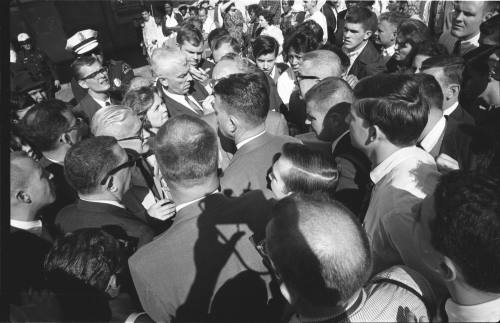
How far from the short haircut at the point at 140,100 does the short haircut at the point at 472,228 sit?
2670 mm

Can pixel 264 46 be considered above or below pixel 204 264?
above

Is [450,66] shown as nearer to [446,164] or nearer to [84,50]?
[446,164]

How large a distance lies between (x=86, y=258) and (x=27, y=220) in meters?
0.89

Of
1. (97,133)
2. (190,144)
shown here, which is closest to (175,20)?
(97,133)

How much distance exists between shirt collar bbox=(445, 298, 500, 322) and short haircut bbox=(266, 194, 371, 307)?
0.28m

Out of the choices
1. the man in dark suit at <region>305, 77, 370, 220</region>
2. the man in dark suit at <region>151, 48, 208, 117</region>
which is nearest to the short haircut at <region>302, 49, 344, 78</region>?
the man in dark suit at <region>305, 77, 370, 220</region>

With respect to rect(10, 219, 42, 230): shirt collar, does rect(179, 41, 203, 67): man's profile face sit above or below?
above

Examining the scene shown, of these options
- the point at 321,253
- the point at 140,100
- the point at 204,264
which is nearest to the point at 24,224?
the point at 204,264

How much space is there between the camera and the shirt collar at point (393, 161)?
173 centimetres

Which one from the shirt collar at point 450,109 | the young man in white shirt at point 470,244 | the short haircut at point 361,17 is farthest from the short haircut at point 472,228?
the short haircut at point 361,17

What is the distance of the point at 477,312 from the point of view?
0.99 m

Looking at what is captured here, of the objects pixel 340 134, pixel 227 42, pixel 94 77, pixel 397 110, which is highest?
pixel 397 110

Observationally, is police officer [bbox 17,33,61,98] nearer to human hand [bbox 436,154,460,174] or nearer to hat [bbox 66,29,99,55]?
hat [bbox 66,29,99,55]

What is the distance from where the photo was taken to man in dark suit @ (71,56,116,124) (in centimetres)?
396
